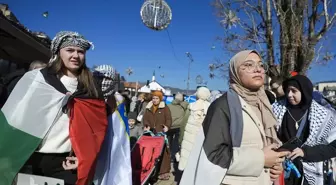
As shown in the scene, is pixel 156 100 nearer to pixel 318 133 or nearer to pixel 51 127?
pixel 318 133

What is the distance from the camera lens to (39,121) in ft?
6.56

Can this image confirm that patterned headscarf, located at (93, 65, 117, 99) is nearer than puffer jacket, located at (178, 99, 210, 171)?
Yes

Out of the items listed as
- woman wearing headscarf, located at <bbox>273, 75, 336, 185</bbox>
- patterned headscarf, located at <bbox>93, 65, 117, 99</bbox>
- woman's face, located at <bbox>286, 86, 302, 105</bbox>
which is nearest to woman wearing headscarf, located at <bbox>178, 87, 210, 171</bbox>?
woman wearing headscarf, located at <bbox>273, 75, 336, 185</bbox>

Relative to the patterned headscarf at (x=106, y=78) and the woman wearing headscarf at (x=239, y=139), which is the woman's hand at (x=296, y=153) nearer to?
the woman wearing headscarf at (x=239, y=139)

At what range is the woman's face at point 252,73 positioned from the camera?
1786mm

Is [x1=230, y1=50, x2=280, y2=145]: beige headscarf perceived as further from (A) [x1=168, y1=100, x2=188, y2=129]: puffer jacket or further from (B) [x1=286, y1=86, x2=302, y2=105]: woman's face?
(A) [x1=168, y1=100, x2=188, y2=129]: puffer jacket

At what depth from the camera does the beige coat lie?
1.60m

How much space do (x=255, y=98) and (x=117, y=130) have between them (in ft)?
4.34

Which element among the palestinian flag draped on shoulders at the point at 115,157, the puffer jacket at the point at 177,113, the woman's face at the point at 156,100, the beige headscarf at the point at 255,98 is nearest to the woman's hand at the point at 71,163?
the palestinian flag draped on shoulders at the point at 115,157

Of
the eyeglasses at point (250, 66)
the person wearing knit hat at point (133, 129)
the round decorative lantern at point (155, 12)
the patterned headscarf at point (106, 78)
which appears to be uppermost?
the round decorative lantern at point (155, 12)

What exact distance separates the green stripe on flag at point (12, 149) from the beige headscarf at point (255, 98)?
1421 mm

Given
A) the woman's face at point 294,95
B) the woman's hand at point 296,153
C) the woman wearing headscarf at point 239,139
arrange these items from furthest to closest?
1. the woman's face at point 294,95
2. the woman's hand at point 296,153
3. the woman wearing headscarf at point 239,139

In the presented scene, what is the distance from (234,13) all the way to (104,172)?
9.36 metres

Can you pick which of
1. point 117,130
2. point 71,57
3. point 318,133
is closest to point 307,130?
point 318,133
